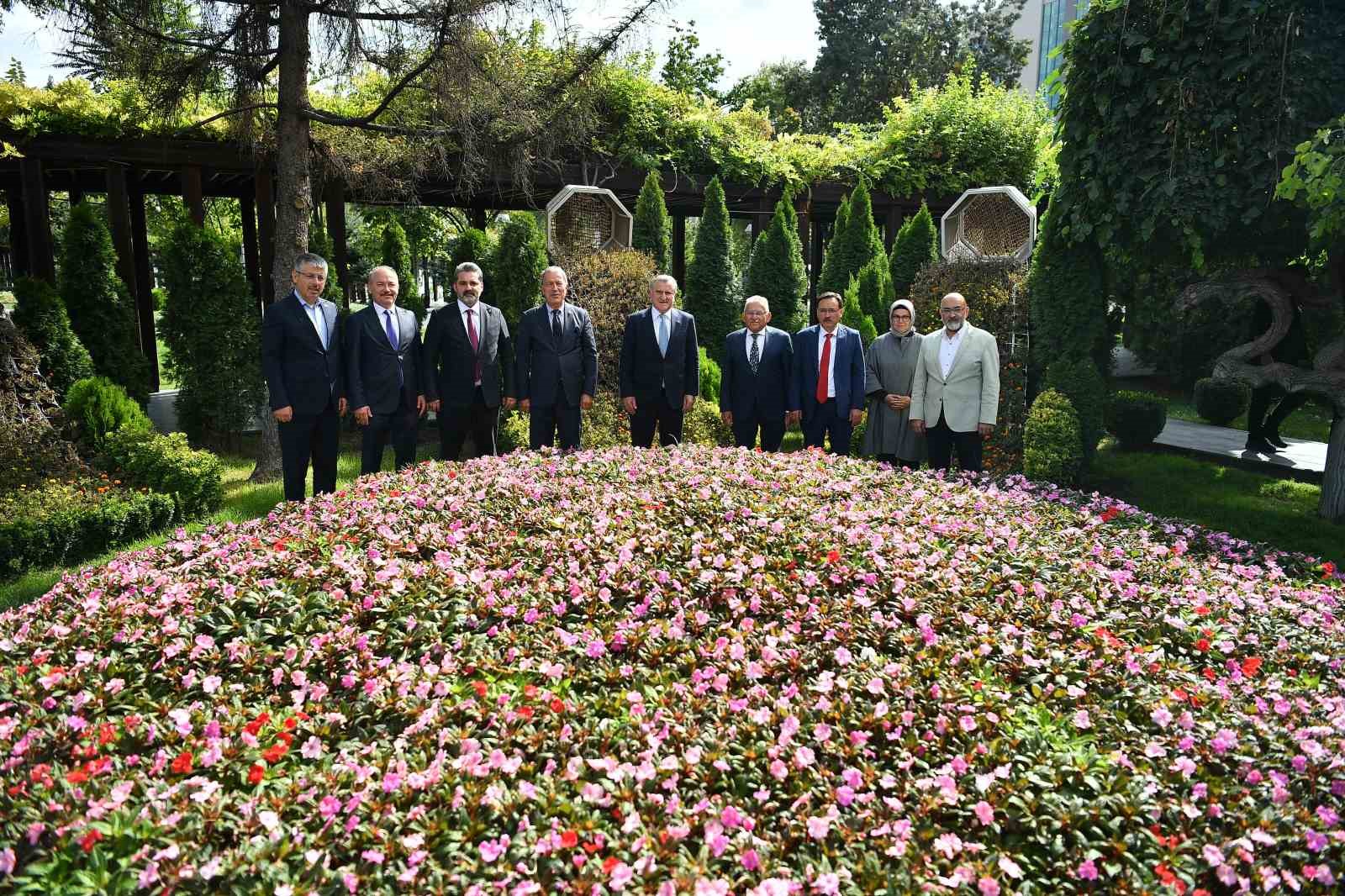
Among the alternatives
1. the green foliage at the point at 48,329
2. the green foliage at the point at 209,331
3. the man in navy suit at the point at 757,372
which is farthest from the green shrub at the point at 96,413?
the man in navy suit at the point at 757,372

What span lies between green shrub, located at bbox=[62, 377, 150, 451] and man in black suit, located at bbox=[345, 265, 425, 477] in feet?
9.49

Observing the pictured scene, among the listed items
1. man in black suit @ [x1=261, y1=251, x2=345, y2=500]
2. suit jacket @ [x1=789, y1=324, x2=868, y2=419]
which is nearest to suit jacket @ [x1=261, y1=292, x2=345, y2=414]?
man in black suit @ [x1=261, y1=251, x2=345, y2=500]

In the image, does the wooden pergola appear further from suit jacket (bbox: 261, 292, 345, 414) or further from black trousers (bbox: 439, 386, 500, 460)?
suit jacket (bbox: 261, 292, 345, 414)

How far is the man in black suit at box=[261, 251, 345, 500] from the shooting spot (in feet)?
19.0

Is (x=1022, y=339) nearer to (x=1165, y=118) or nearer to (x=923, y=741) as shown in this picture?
(x=1165, y=118)

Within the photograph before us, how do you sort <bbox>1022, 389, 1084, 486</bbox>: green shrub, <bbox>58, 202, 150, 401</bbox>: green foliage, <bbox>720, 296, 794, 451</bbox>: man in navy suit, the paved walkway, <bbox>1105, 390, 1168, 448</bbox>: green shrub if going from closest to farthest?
1. <bbox>720, 296, 794, 451</bbox>: man in navy suit
2. <bbox>1022, 389, 1084, 486</bbox>: green shrub
3. <bbox>58, 202, 150, 401</bbox>: green foliage
4. the paved walkway
5. <bbox>1105, 390, 1168, 448</bbox>: green shrub

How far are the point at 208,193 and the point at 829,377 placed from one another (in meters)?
12.2

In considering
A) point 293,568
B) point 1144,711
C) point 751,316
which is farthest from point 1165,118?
point 293,568

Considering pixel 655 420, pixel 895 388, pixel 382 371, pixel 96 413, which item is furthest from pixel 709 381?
pixel 96 413

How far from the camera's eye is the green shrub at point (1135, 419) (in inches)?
420

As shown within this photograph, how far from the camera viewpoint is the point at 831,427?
7.02 m

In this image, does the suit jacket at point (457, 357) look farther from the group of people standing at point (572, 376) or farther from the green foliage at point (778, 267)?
the green foliage at point (778, 267)

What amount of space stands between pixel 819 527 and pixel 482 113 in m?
6.15

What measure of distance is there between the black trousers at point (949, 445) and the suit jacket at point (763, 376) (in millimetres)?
1129
